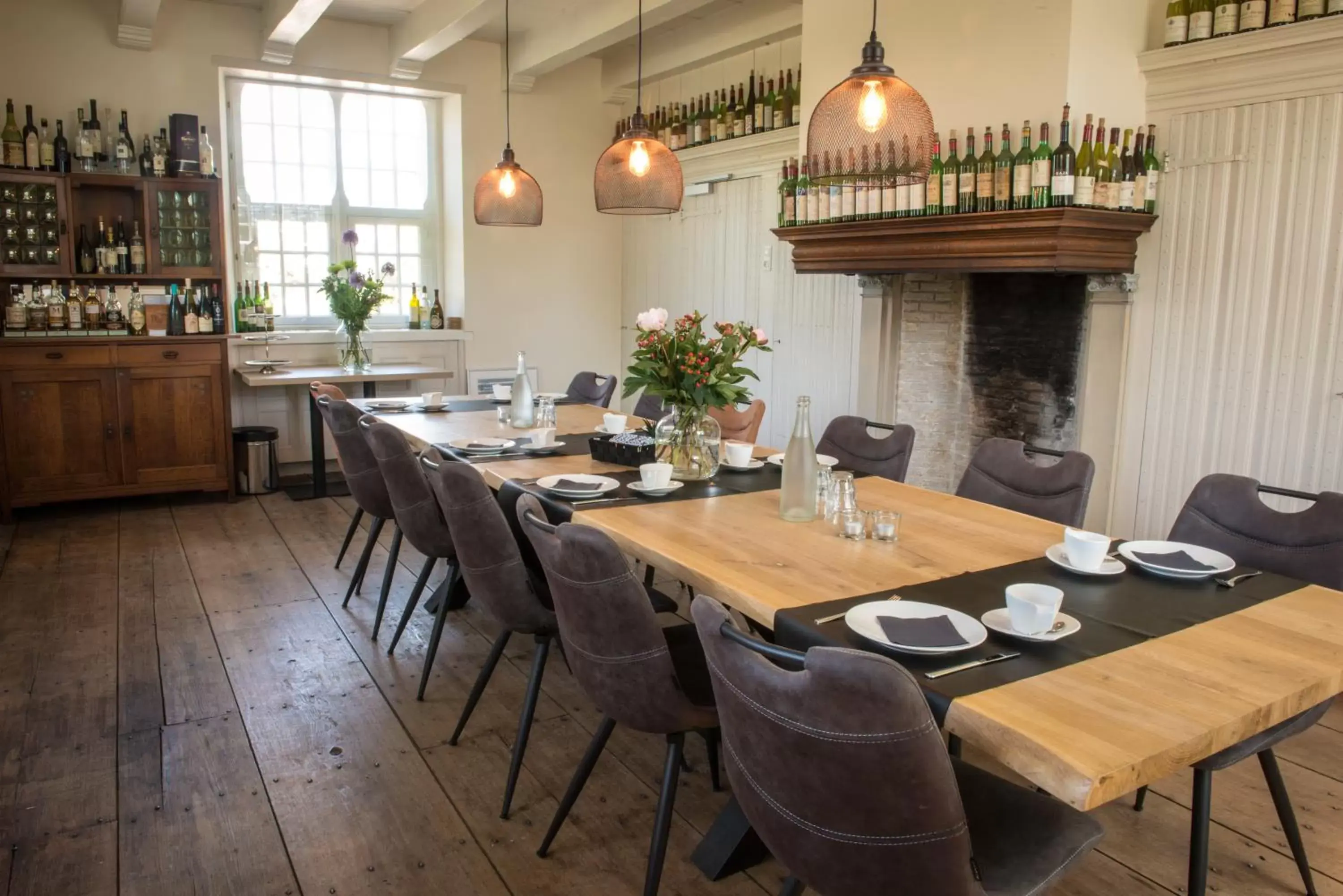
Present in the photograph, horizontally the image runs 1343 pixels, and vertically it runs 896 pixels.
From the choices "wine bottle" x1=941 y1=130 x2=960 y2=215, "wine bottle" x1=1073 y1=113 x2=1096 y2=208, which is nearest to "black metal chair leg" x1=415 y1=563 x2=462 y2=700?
"wine bottle" x1=941 y1=130 x2=960 y2=215

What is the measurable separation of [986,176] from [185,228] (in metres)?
4.54

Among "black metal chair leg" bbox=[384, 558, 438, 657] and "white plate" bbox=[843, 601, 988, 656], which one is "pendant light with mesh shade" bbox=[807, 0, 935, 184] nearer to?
"white plate" bbox=[843, 601, 988, 656]

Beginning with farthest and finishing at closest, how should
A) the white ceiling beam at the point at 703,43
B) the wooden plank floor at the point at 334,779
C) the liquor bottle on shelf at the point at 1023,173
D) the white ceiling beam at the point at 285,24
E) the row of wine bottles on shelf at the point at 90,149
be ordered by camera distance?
the white ceiling beam at the point at 703,43 → the row of wine bottles on shelf at the point at 90,149 → the white ceiling beam at the point at 285,24 → the liquor bottle on shelf at the point at 1023,173 → the wooden plank floor at the point at 334,779

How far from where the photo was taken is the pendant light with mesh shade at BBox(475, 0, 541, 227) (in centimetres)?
410

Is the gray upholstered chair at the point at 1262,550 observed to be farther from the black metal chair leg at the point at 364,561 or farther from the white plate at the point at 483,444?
the black metal chair leg at the point at 364,561

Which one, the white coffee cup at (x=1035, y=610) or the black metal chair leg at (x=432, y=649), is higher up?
the white coffee cup at (x=1035, y=610)

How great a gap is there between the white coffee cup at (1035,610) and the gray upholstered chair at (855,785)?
1.01ft

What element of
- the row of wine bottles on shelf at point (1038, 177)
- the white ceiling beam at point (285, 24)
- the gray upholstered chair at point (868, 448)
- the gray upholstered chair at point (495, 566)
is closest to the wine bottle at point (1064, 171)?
the row of wine bottles on shelf at point (1038, 177)

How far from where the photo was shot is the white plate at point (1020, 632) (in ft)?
5.29

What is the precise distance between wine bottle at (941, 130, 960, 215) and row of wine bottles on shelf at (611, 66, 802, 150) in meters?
1.54

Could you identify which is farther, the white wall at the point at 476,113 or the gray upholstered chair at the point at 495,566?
the white wall at the point at 476,113

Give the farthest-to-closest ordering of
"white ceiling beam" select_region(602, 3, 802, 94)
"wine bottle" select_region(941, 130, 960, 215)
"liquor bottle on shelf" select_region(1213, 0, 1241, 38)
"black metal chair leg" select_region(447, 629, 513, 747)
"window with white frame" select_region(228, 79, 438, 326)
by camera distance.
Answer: "window with white frame" select_region(228, 79, 438, 326) → "white ceiling beam" select_region(602, 3, 802, 94) → "wine bottle" select_region(941, 130, 960, 215) → "liquor bottle on shelf" select_region(1213, 0, 1241, 38) → "black metal chair leg" select_region(447, 629, 513, 747)

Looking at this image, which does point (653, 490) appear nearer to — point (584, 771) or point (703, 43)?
point (584, 771)

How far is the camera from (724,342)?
280 centimetres
